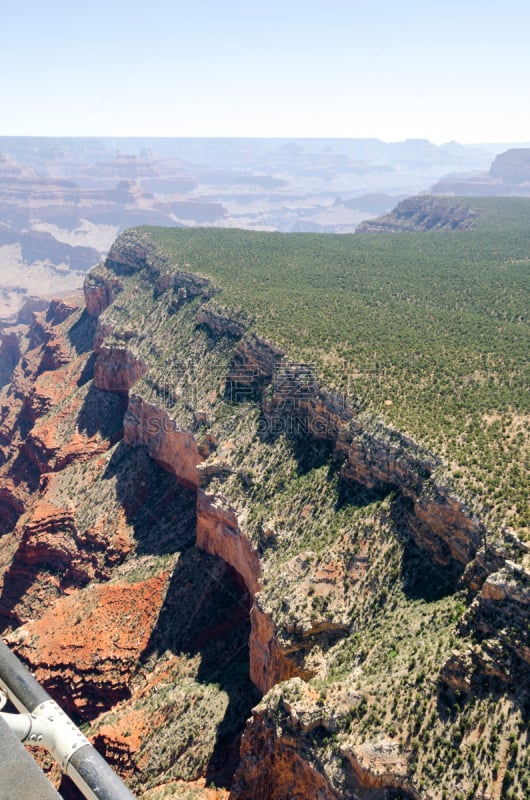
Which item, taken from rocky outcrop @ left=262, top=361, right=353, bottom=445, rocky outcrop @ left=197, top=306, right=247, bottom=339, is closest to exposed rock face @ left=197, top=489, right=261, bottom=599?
rocky outcrop @ left=262, top=361, right=353, bottom=445

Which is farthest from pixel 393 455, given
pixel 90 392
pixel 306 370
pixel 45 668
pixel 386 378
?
pixel 90 392

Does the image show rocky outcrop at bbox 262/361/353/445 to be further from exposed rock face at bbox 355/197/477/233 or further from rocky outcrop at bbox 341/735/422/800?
exposed rock face at bbox 355/197/477/233

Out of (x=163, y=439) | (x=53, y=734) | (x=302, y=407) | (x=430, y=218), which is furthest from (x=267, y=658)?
(x=430, y=218)

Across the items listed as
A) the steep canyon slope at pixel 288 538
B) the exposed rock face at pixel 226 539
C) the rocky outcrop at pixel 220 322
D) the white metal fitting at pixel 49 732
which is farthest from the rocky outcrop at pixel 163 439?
the white metal fitting at pixel 49 732

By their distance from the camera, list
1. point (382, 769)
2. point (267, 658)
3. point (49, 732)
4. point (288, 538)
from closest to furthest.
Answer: point (49, 732) < point (382, 769) < point (267, 658) < point (288, 538)

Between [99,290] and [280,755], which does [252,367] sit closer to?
[280,755]

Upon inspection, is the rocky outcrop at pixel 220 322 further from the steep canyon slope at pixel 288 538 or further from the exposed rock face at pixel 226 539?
the exposed rock face at pixel 226 539

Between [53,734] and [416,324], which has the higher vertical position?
[416,324]
